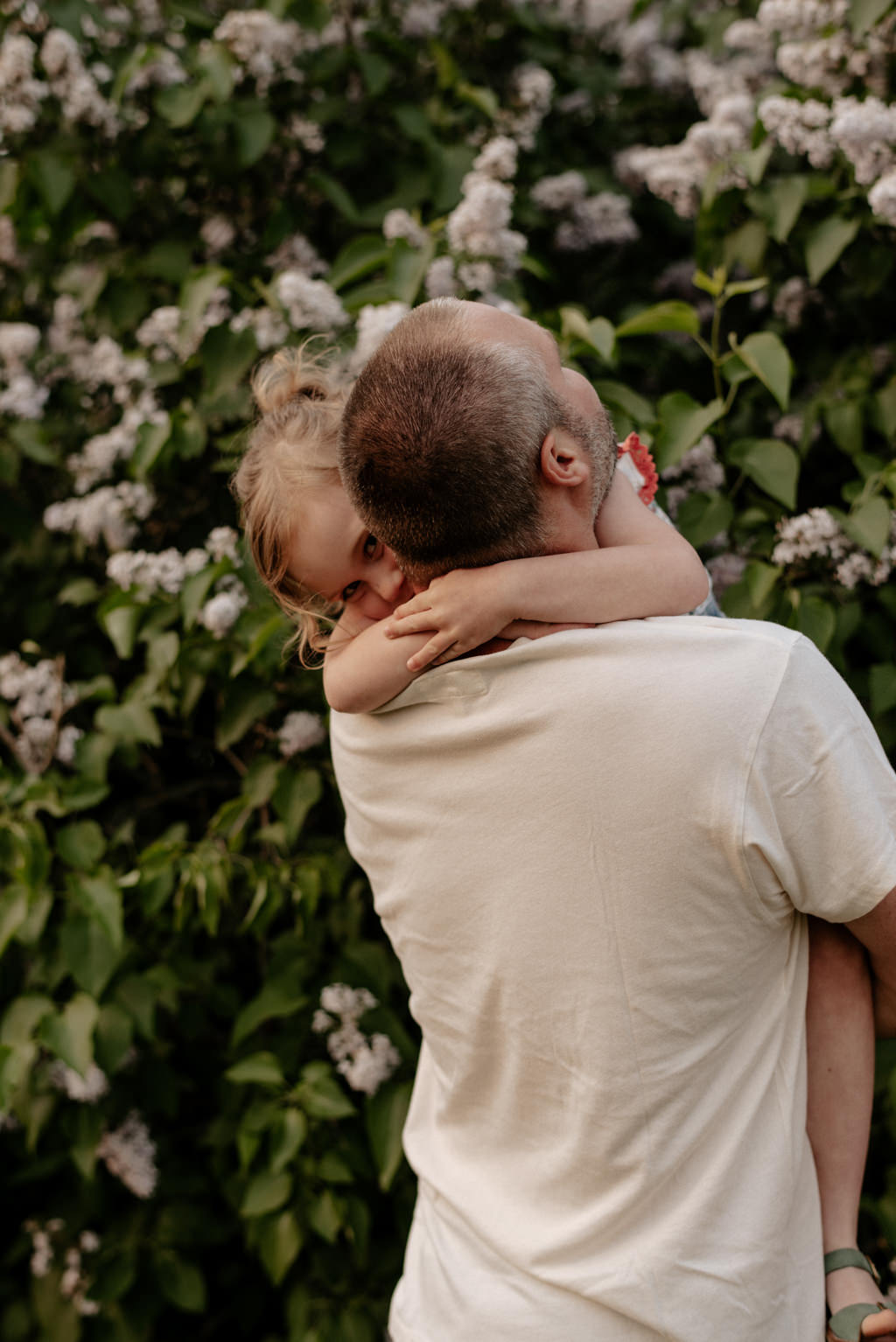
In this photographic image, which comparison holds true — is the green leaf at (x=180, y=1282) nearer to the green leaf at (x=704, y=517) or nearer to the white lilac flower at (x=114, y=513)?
the white lilac flower at (x=114, y=513)

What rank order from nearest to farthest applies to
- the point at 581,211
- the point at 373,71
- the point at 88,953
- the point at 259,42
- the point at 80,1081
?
1. the point at 88,953
2. the point at 80,1081
3. the point at 259,42
4. the point at 373,71
5. the point at 581,211

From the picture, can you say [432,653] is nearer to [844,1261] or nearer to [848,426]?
[844,1261]

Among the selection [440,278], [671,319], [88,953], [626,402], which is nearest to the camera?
[671,319]

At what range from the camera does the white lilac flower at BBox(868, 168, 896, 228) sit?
164 cm

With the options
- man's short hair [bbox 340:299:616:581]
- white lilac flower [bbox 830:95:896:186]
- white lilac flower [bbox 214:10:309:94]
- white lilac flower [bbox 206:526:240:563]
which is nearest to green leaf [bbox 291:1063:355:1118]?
white lilac flower [bbox 206:526:240:563]

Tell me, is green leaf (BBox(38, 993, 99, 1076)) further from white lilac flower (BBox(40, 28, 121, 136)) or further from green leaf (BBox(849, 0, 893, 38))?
green leaf (BBox(849, 0, 893, 38))

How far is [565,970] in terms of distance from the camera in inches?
38.7

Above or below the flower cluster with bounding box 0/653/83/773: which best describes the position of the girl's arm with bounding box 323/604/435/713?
above

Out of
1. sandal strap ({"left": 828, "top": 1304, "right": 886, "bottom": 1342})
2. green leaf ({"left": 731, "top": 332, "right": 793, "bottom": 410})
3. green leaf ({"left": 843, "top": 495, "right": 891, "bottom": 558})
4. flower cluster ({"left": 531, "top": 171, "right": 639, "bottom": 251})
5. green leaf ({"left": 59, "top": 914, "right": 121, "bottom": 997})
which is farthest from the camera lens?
flower cluster ({"left": 531, "top": 171, "right": 639, "bottom": 251})

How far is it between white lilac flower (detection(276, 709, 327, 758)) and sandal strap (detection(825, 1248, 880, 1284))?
113 cm

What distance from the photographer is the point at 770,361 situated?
5.46ft

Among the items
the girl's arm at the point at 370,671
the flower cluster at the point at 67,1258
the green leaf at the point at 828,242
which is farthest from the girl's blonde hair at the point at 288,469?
the flower cluster at the point at 67,1258

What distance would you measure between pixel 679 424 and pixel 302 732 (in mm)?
789

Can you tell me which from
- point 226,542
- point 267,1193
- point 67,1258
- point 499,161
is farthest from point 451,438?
point 67,1258
